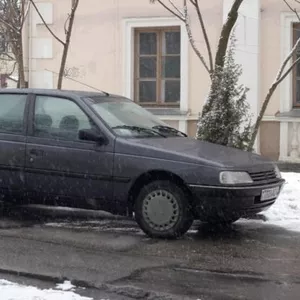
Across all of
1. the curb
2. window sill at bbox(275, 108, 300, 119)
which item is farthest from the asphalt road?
window sill at bbox(275, 108, 300, 119)

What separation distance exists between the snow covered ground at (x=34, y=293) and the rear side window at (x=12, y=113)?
3014mm

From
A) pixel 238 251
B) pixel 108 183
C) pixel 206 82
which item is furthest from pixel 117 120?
pixel 206 82

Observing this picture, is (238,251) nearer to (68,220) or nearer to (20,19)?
(68,220)

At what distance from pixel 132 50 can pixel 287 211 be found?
276 inches

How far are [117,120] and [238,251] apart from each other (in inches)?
83.8

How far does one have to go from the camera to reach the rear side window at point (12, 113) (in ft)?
27.6

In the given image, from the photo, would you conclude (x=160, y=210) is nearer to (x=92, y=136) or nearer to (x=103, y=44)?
(x=92, y=136)

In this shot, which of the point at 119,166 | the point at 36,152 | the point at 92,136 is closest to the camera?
the point at 119,166

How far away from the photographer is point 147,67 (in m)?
15.2

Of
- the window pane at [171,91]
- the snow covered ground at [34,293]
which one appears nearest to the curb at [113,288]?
the snow covered ground at [34,293]

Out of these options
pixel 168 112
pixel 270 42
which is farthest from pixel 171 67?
pixel 270 42

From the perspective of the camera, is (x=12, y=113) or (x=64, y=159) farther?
(x=12, y=113)

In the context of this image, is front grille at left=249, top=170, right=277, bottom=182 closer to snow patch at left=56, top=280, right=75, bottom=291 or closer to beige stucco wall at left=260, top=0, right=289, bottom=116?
snow patch at left=56, top=280, right=75, bottom=291

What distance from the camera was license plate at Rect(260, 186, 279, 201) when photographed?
24.9 feet
